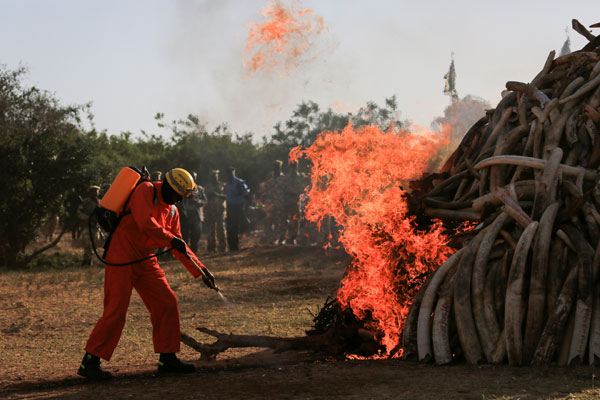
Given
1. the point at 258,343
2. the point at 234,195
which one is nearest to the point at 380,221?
the point at 258,343

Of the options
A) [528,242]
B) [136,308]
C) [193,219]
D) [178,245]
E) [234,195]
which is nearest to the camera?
[528,242]

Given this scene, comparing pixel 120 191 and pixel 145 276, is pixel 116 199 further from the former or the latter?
pixel 145 276

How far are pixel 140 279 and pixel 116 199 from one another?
0.77 m

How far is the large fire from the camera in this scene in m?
7.23

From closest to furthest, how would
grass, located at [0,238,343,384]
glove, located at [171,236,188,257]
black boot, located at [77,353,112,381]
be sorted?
black boot, located at [77,353,112,381]
glove, located at [171,236,188,257]
grass, located at [0,238,343,384]

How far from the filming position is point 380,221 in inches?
305

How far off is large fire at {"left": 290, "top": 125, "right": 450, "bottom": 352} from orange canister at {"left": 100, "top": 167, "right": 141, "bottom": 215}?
2.41 meters

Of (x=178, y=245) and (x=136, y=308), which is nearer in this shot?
(x=178, y=245)

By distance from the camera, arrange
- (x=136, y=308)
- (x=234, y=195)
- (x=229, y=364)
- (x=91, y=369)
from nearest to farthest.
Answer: (x=91, y=369), (x=229, y=364), (x=136, y=308), (x=234, y=195)

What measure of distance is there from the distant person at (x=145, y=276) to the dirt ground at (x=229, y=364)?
0.23 metres

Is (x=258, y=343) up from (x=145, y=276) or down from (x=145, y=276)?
down

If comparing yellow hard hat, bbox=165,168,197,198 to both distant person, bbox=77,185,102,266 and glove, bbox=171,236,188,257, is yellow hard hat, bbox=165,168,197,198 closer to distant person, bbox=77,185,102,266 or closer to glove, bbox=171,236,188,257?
glove, bbox=171,236,188,257

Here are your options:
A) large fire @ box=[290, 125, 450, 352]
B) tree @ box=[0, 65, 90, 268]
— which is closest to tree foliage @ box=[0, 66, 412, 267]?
tree @ box=[0, 65, 90, 268]

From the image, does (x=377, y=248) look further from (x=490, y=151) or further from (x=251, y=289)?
(x=251, y=289)
